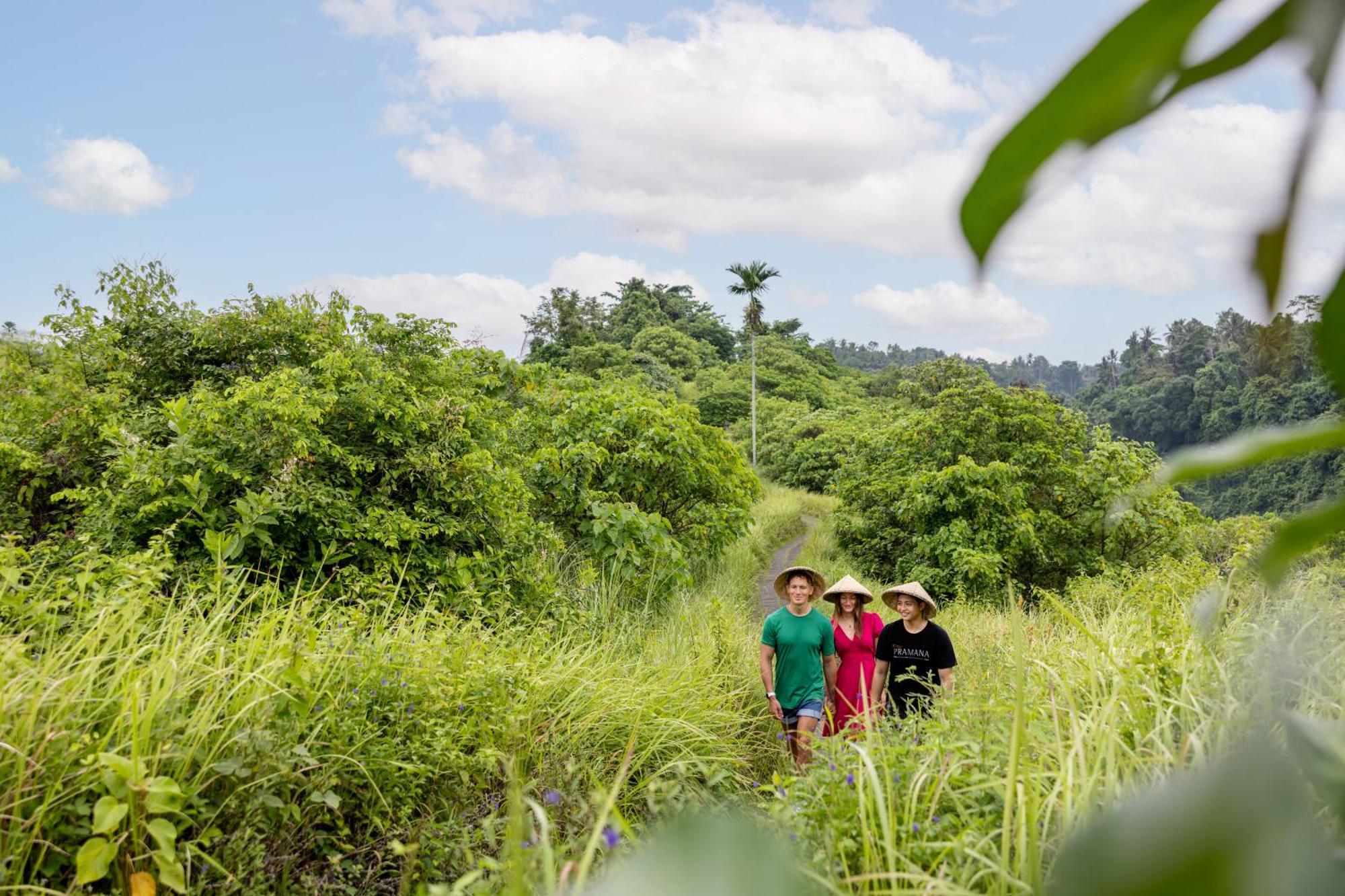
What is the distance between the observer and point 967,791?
2.62 meters

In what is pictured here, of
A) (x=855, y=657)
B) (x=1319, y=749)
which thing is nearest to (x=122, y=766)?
(x=1319, y=749)

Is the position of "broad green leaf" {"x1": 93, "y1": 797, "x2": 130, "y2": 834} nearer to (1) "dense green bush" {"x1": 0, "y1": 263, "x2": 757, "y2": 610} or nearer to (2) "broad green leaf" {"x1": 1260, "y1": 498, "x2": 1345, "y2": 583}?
(1) "dense green bush" {"x1": 0, "y1": 263, "x2": 757, "y2": 610}

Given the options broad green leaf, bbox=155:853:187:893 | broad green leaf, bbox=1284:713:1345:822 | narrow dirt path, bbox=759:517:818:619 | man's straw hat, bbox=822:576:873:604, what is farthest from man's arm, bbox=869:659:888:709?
broad green leaf, bbox=1284:713:1345:822

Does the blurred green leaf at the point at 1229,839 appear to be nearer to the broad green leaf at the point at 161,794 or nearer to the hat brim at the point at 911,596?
the broad green leaf at the point at 161,794

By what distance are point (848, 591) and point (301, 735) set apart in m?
3.49

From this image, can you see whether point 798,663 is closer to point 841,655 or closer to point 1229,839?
point 841,655

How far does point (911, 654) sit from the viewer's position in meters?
5.00

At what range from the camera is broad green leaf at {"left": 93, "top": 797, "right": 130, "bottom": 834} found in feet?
7.89

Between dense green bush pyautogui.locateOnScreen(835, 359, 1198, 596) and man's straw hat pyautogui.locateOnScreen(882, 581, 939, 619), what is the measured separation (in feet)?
24.5

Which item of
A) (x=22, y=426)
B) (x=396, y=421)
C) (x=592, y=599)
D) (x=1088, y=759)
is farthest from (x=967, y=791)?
(x=22, y=426)

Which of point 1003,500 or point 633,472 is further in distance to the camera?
point 1003,500

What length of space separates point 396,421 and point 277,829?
3.73m

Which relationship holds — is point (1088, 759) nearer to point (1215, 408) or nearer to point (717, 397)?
point (1215, 408)

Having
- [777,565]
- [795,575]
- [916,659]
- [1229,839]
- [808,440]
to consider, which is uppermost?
[808,440]
